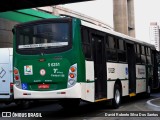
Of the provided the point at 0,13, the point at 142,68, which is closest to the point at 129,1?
the point at 0,13

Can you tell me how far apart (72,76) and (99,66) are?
7.29 ft

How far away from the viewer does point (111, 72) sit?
→ 49.0 feet

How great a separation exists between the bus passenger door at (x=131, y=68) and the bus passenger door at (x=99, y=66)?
147 inches

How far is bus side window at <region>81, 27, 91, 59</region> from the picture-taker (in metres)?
12.5

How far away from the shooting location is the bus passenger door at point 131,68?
58.2 ft

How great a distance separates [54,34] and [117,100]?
15.4ft

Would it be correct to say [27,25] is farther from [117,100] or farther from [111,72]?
[117,100]

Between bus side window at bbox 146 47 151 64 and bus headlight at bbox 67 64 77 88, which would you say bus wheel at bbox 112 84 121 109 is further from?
bus side window at bbox 146 47 151 64

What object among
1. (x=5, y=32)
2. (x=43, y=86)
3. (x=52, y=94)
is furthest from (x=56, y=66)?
(x=5, y=32)

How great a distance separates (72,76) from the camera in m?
11.9

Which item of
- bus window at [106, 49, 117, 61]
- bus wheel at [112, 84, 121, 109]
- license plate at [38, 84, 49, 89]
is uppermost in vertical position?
bus window at [106, 49, 117, 61]

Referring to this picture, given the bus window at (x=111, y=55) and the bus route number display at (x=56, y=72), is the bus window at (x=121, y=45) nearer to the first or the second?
the bus window at (x=111, y=55)

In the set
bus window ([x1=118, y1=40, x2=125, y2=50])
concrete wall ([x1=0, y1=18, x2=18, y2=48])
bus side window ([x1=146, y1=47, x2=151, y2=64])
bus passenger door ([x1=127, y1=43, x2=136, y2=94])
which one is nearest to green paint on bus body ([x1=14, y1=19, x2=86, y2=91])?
bus window ([x1=118, y1=40, x2=125, y2=50])

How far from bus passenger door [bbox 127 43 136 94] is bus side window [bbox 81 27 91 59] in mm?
5136
